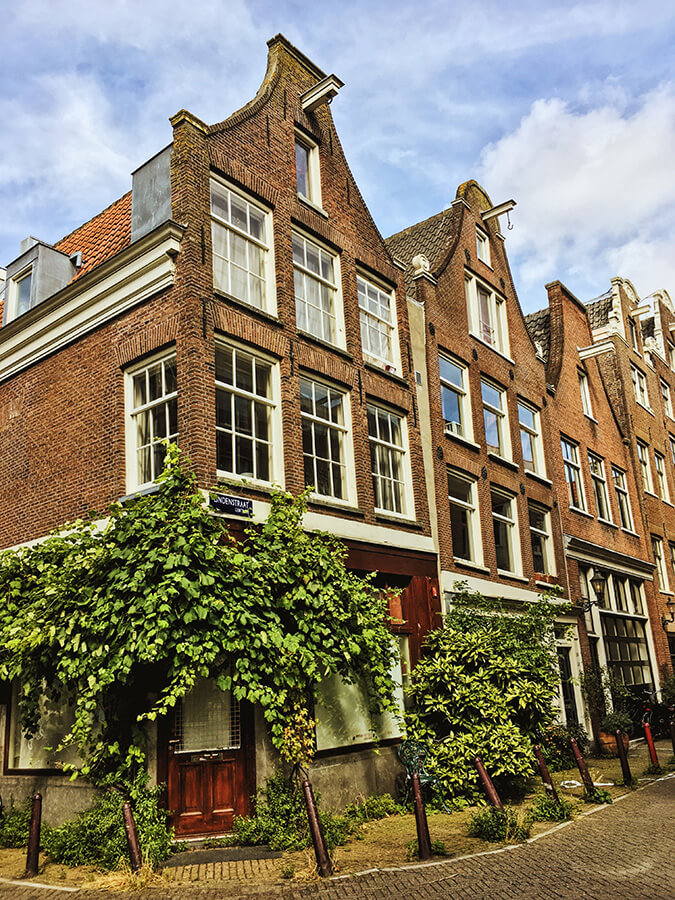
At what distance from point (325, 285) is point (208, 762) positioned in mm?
9123

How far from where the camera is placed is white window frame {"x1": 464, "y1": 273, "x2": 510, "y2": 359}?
20.4m

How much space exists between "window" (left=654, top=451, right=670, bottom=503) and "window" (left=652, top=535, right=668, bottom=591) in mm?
2220

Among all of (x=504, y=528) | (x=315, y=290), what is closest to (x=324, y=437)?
(x=315, y=290)

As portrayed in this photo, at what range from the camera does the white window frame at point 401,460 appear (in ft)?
50.2

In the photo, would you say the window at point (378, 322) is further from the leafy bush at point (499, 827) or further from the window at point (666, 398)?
the window at point (666, 398)

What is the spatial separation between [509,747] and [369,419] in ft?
21.6

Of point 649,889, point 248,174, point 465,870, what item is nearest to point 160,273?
point 248,174

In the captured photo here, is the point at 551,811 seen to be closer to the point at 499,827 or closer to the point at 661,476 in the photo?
the point at 499,827

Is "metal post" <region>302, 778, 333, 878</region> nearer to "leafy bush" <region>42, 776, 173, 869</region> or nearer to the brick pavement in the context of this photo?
the brick pavement

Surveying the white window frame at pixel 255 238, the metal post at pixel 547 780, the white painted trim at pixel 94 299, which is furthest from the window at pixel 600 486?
the white painted trim at pixel 94 299

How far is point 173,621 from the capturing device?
9.34 m

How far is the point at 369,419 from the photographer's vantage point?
15523mm

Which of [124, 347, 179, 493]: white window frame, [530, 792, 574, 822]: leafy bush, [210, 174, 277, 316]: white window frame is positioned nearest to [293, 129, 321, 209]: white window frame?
[210, 174, 277, 316]: white window frame

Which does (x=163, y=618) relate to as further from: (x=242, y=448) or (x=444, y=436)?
(x=444, y=436)
